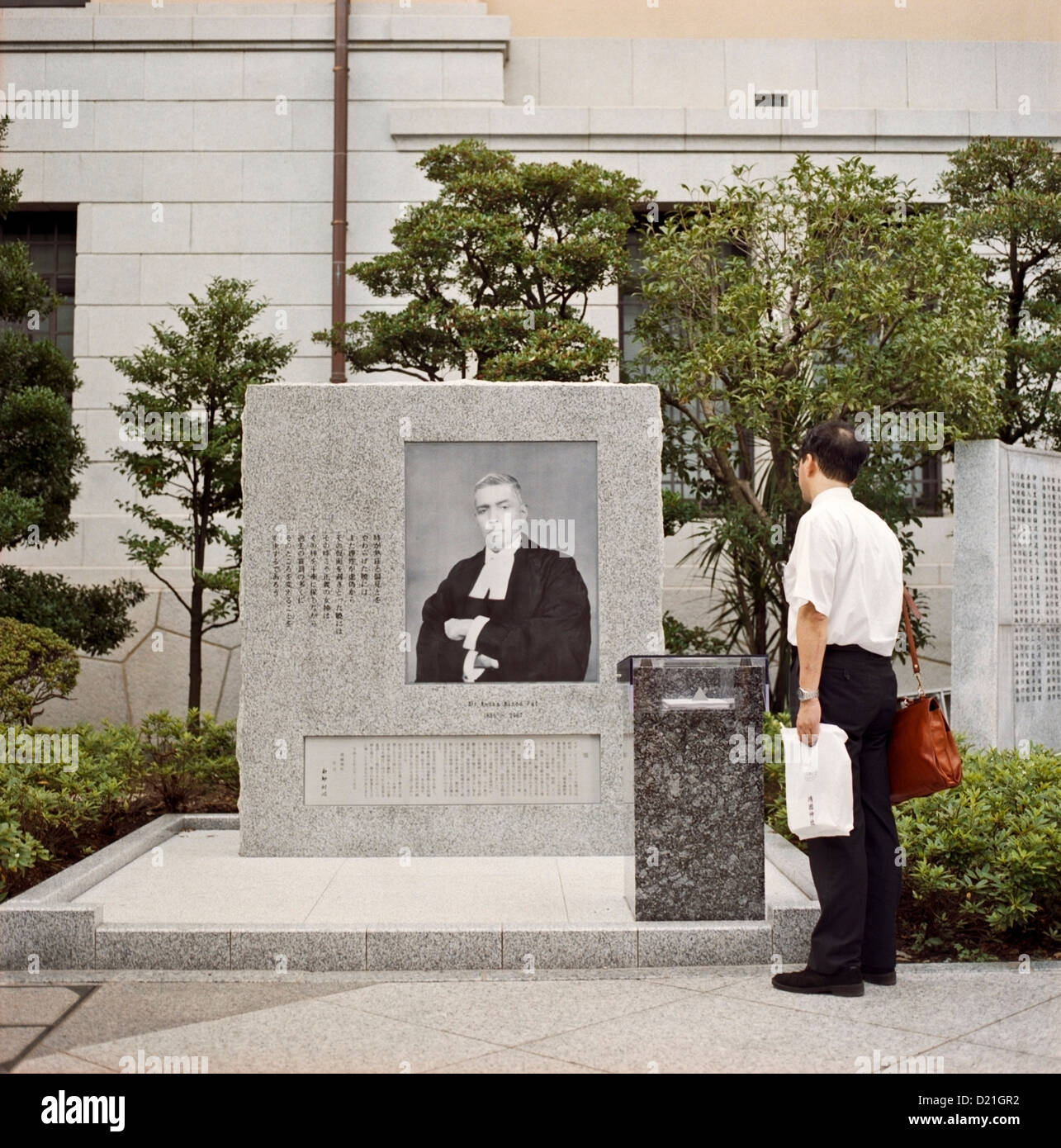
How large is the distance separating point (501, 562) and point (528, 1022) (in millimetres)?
3259

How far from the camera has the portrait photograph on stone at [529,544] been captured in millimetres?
4730

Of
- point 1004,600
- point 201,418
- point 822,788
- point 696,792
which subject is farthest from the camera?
point 201,418

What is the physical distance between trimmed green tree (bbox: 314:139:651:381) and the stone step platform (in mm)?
4884

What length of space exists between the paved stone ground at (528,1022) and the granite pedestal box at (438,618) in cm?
200

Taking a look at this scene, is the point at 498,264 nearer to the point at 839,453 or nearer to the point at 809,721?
the point at 839,453

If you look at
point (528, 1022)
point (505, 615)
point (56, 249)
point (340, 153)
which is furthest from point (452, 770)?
point (56, 249)

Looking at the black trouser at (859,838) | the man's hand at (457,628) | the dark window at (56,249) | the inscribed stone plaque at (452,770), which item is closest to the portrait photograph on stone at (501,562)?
the man's hand at (457,628)

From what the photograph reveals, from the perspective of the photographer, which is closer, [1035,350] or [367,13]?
[1035,350]

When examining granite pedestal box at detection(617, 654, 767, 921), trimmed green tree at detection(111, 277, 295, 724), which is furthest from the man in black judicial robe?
trimmed green tree at detection(111, 277, 295, 724)

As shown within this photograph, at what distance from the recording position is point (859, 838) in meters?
4.72

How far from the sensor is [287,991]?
488 cm

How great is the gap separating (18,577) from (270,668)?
380 centimetres

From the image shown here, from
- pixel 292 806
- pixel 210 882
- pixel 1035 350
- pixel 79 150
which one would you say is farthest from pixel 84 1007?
pixel 79 150
